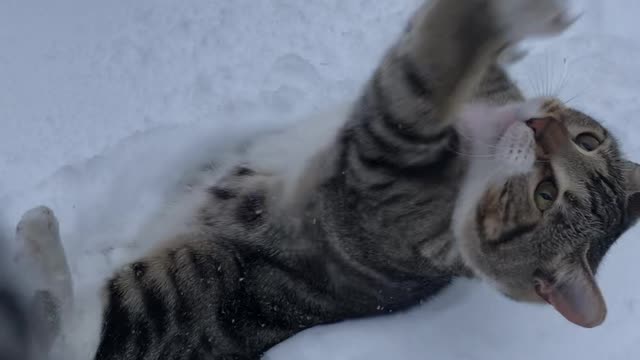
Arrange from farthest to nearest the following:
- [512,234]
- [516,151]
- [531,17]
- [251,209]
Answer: [251,209] → [512,234] → [516,151] → [531,17]

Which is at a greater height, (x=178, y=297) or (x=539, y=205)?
(x=539, y=205)

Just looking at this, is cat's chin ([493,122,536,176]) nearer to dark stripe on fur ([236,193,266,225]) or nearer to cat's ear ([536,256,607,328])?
cat's ear ([536,256,607,328])

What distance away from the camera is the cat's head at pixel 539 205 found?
2.02 metres

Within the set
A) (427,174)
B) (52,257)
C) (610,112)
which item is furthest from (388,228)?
(610,112)

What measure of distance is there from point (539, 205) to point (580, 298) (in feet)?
0.94

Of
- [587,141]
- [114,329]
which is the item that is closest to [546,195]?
[587,141]

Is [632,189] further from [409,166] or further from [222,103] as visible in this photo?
[222,103]

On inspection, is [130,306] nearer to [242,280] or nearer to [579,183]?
[242,280]

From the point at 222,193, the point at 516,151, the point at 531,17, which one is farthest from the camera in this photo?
the point at 222,193

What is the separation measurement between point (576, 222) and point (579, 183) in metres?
0.11

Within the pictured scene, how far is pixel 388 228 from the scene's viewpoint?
218 centimetres

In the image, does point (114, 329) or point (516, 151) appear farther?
point (114, 329)

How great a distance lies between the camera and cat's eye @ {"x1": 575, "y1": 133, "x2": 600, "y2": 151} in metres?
2.22

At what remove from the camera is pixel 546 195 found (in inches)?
81.8
